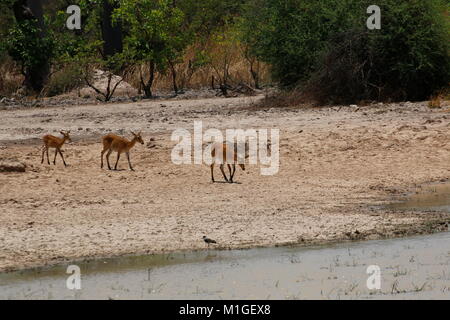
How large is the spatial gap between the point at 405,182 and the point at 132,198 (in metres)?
4.33

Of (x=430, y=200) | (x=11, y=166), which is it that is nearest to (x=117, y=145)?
(x=11, y=166)

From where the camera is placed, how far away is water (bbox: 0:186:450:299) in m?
9.67

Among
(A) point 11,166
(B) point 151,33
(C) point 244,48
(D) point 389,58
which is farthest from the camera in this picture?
(C) point 244,48

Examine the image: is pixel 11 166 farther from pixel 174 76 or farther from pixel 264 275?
pixel 174 76

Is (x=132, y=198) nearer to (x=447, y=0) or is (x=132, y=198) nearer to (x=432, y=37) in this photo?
(x=432, y=37)

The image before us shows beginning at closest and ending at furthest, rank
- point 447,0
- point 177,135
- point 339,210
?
point 339,210, point 177,135, point 447,0

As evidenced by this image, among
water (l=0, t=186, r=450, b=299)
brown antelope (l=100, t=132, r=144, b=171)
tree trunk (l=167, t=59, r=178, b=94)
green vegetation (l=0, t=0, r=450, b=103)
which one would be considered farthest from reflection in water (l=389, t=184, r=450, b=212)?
tree trunk (l=167, t=59, r=178, b=94)

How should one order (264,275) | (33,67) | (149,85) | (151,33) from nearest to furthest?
(264,275), (149,85), (151,33), (33,67)

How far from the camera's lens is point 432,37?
76.0 ft

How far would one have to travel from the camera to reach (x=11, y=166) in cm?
1573

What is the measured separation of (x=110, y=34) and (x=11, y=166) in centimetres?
1834

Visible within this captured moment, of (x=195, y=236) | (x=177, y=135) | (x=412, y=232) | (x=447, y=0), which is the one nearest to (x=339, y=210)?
(x=412, y=232)

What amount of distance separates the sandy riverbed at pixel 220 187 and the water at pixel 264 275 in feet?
1.41

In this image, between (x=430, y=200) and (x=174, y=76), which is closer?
(x=430, y=200)
